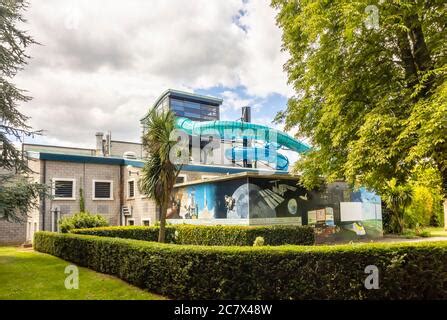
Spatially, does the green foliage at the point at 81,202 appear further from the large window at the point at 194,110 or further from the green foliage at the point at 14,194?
the large window at the point at 194,110

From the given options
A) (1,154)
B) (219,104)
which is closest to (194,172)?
(1,154)

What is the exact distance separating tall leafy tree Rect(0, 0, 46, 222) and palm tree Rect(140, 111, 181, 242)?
517cm

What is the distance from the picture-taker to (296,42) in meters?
10.8

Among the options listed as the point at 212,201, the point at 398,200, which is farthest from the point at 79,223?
the point at 398,200

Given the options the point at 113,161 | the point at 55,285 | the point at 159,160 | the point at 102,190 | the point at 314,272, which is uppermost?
the point at 113,161

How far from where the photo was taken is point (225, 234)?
16.0m

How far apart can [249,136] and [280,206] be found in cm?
1089

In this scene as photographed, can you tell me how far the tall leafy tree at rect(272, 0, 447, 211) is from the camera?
759 cm

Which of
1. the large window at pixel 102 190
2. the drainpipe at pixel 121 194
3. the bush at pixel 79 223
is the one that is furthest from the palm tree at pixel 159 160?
the drainpipe at pixel 121 194

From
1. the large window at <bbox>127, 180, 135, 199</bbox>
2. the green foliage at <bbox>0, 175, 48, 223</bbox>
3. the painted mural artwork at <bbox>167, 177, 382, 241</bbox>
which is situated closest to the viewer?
the green foliage at <bbox>0, 175, 48, 223</bbox>

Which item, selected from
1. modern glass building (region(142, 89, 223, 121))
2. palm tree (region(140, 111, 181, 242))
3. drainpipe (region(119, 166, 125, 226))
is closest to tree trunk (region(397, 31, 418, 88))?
palm tree (region(140, 111, 181, 242))

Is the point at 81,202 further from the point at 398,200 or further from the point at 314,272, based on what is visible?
the point at 398,200

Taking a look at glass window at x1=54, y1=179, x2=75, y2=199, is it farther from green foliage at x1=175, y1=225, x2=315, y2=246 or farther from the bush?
green foliage at x1=175, y1=225, x2=315, y2=246

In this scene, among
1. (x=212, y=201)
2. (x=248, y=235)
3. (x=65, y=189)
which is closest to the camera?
(x=248, y=235)
